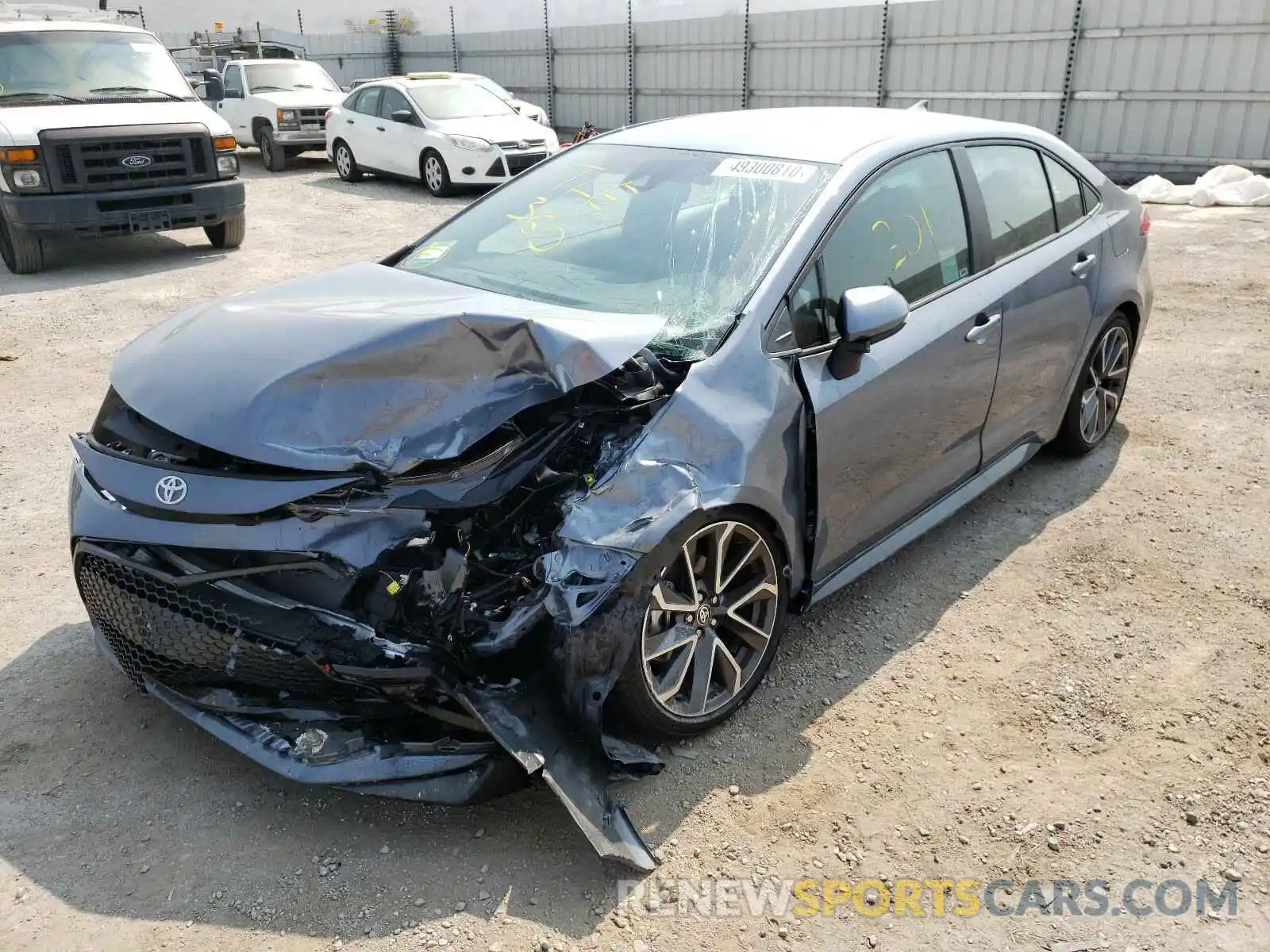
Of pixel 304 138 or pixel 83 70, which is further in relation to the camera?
pixel 304 138

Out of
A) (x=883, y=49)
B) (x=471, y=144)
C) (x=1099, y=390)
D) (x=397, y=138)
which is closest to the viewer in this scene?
(x=1099, y=390)

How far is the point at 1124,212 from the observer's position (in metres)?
4.89

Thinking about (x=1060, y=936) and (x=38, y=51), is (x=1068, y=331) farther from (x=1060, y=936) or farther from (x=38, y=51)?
(x=38, y=51)

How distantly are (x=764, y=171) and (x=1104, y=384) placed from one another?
2429mm

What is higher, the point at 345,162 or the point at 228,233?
the point at 345,162

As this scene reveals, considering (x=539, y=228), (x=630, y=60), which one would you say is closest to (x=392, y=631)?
(x=539, y=228)

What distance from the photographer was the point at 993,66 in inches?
566

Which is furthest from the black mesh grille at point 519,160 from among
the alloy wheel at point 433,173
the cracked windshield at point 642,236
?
the cracked windshield at point 642,236

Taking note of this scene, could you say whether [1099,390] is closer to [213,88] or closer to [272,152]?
[213,88]

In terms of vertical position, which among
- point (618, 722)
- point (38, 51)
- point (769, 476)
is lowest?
point (618, 722)

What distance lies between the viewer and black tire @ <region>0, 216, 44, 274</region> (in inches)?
356

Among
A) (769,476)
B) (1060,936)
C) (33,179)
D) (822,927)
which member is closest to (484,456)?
(769,476)

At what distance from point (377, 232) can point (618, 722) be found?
→ 9.64 metres

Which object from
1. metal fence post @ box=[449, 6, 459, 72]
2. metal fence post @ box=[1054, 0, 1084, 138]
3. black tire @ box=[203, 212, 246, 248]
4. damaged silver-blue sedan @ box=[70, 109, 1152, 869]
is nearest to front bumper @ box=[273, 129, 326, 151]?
black tire @ box=[203, 212, 246, 248]
